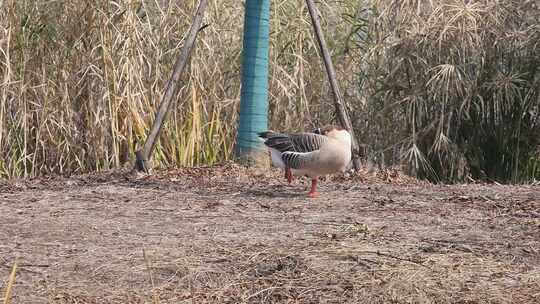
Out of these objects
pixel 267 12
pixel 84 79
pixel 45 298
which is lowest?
pixel 45 298

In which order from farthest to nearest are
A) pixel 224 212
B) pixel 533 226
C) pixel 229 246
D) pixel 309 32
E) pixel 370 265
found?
pixel 309 32
pixel 224 212
pixel 533 226
pixel 229 246
pixel 370 265

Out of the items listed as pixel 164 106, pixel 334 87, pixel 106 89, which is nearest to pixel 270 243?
pixel 164 106

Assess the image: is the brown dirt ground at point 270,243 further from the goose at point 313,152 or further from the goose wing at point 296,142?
the goose wing at point 296,142

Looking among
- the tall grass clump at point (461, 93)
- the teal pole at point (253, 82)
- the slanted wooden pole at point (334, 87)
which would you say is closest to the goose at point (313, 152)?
the slanted wooden pole at point (334, 87)

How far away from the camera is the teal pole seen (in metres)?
9.23

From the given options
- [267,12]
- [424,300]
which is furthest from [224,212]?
[267,12]

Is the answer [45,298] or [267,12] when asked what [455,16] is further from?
[45,298]

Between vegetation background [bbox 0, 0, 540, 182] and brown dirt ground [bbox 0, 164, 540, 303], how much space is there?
1.60 metres

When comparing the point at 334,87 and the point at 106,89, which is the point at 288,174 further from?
the point at 106,89

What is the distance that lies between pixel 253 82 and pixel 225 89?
1260 mm

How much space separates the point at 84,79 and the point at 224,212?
11.1ft

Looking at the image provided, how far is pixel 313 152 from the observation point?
764 centimetres

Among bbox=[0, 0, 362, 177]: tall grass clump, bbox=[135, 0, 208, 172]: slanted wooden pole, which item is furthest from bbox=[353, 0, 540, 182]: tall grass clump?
bbox=[135, 0, 208, 172]: slanted wooden pole

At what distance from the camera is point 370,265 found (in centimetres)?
552
